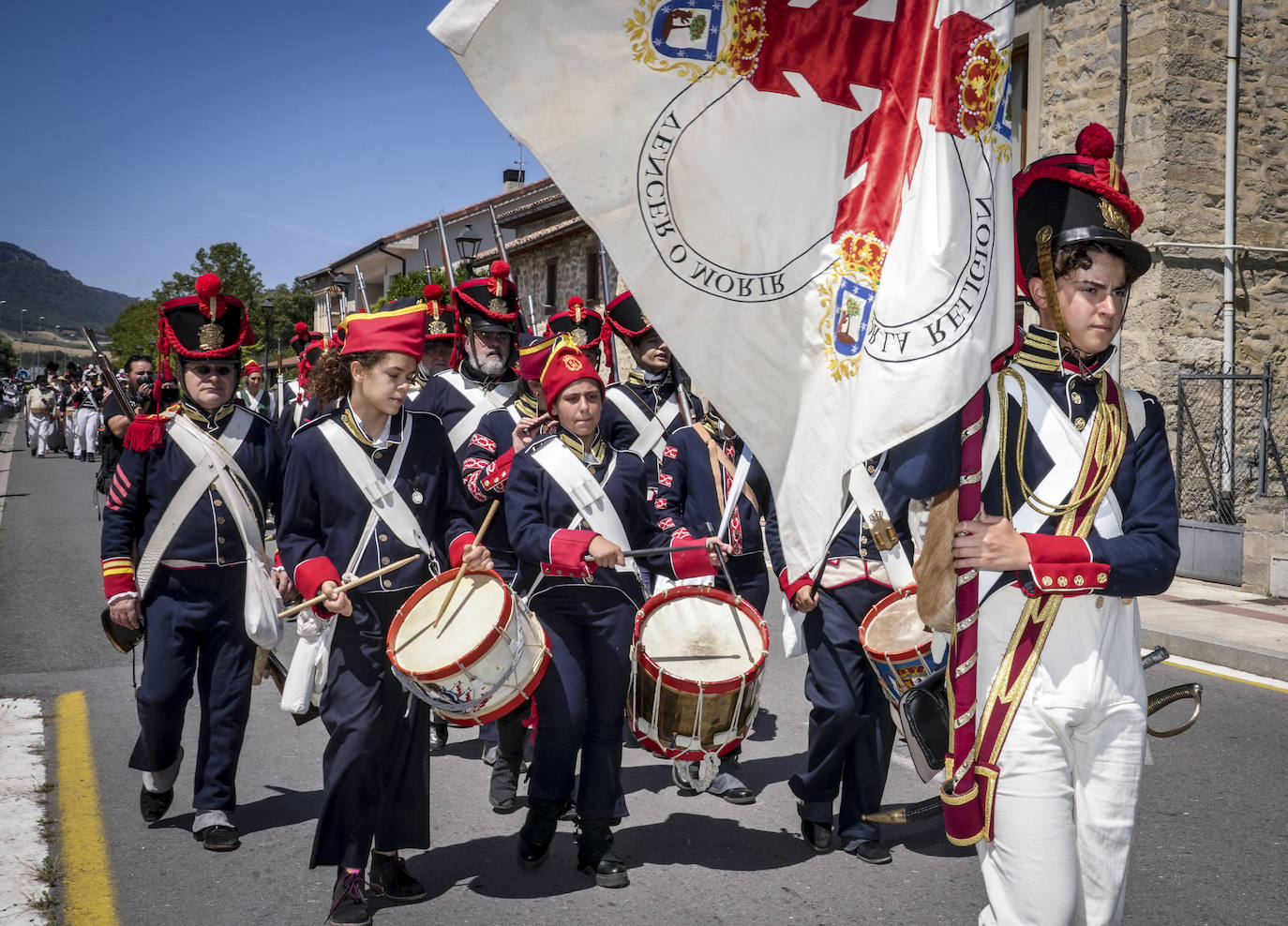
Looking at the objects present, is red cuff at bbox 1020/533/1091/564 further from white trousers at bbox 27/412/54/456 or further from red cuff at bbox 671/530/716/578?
white trousers at bbox 27/412/54/456

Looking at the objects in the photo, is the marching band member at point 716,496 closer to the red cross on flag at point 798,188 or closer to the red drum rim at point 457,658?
the red drum rim at point 457,658

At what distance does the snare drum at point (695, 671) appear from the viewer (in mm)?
4566

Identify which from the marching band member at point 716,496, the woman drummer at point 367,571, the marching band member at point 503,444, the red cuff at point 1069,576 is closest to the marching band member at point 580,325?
the marching band member at point 503,444

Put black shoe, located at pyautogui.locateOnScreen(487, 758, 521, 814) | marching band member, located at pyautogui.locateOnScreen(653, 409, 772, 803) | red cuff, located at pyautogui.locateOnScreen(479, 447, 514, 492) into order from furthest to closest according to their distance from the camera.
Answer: red cuff, located at pyautogui.locateOnScreen(479, 447, 514, 492), marching band member, located at pyautogui.locateOnScreen(653, 409, 772, 803), black shoe, located at pyautogui.locateOnScreen(487, 758, 521, 814)

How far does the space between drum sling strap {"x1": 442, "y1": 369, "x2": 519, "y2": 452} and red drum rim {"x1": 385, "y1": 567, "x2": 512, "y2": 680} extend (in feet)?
9.35

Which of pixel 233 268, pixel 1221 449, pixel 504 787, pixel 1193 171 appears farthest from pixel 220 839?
pixel 233 268

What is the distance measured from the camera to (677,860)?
4.97m

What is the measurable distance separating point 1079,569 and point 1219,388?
12220mm

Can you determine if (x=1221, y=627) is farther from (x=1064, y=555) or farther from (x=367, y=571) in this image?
(x=1064, y=555)

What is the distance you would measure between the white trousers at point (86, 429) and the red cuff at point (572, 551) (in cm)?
3040

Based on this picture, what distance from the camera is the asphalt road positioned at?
4414 mm

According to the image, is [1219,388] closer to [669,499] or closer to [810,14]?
[669,499]

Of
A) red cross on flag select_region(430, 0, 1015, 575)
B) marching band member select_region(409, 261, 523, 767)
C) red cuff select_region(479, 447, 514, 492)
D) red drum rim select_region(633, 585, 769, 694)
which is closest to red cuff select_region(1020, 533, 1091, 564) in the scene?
red cross on flag select_region(430, 0, 1015, 575)

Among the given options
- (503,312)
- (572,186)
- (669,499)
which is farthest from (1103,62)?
(572,186)
